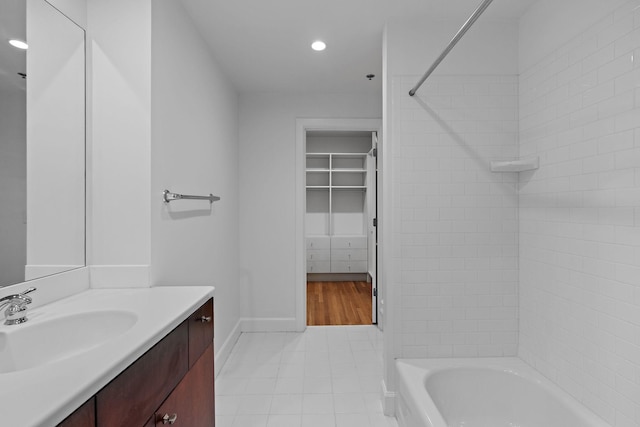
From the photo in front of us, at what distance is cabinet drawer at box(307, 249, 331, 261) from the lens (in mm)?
5312

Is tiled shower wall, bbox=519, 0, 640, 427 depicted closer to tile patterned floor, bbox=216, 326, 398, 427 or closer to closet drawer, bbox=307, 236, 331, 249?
tile patterned floor, bbox=216, 326, 398, 427

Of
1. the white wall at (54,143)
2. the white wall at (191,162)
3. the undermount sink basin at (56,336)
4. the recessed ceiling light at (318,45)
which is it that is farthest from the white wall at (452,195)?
the white wall at (54,143)

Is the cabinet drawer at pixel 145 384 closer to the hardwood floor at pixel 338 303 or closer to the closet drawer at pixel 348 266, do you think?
the hardwood floor at pixel 338 303

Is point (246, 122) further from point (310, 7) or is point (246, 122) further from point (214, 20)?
point (310, 7)

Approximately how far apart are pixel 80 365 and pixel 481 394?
1.90 metres

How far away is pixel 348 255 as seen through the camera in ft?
17.5

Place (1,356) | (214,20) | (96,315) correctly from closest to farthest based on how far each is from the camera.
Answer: (1,356)
(96,315)
(214,20)

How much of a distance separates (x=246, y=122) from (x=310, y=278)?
3115 millimetres

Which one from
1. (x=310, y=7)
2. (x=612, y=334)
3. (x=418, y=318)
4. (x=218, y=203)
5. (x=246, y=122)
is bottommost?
(x=418, y=318)

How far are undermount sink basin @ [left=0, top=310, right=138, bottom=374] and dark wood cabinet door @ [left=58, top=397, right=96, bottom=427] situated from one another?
0.37 meters

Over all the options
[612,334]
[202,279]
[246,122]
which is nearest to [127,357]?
[202,279]

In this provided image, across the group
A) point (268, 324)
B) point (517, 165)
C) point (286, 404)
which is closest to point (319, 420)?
point (286, 404)

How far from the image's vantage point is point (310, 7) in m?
1.89

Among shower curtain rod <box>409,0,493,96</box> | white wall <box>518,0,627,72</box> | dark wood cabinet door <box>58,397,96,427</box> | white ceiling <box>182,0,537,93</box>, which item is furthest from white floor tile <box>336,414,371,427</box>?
white ceiling <box>182,0,537,93</box>
